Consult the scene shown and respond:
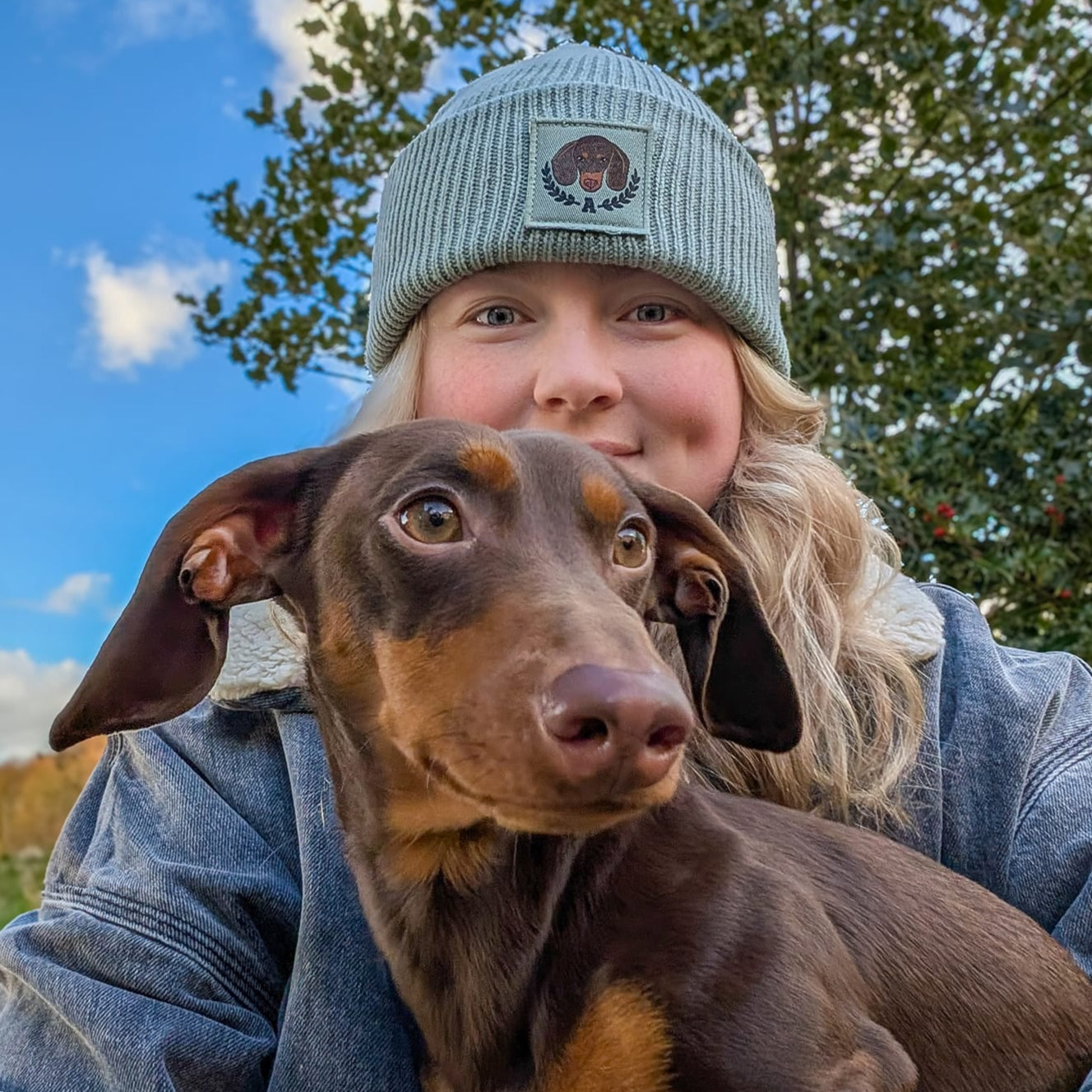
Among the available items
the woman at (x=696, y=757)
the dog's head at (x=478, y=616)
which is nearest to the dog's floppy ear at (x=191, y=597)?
the dog's head at (x=478, y=616)

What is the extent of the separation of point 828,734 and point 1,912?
4.74 m

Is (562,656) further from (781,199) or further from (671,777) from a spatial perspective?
(781,199)

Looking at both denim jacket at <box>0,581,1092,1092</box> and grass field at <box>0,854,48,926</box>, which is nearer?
denim jacket at <box>0,581,1092,1092</box>

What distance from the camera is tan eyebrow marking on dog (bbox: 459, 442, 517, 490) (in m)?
2.21

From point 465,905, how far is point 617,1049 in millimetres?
414

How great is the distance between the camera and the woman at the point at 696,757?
2635 mm

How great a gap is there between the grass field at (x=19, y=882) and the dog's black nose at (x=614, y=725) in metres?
5.02

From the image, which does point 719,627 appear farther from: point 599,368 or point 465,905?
point 599,368

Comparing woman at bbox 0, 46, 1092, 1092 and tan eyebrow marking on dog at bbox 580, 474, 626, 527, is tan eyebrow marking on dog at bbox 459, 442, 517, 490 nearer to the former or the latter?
tan eyebrow marking on dog at bbox 580, 474, 626, 527

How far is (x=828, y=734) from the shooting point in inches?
118

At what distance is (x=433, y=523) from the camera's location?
7.13 feet

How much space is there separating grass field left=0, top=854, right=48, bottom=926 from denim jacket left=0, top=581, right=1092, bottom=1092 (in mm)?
3354

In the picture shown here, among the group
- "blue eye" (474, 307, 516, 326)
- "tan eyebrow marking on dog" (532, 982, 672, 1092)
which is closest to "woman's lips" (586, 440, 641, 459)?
"blue eye" (474, 307, 516, 326)

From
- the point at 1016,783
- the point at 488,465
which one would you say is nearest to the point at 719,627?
the point at 488,465
